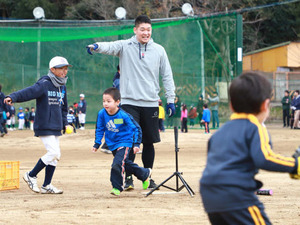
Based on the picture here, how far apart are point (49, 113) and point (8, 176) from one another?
129 centimetres

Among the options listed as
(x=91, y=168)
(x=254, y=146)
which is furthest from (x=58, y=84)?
(x=254, y=146)

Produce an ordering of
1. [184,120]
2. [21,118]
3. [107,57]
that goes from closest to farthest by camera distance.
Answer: [184,120] → [107,57] → [21,118]

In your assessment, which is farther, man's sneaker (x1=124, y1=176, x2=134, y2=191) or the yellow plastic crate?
the yellow plastic crate

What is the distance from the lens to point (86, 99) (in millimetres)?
27531

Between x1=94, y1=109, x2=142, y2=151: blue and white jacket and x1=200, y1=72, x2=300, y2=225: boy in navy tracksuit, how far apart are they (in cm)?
404

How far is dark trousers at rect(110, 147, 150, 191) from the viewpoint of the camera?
711cm

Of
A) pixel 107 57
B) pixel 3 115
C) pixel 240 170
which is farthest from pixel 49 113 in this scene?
pixel 107 57

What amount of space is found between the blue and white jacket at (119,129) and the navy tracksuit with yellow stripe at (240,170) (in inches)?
160

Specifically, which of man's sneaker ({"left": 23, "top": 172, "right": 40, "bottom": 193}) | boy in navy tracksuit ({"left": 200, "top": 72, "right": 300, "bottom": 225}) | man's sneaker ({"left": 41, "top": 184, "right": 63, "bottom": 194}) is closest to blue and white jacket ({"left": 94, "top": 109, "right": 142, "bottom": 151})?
man's sneaker ({"left": 41, "top": 184, "right": 63, "bottom": 194})

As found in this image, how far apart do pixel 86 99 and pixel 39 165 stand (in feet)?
66.2

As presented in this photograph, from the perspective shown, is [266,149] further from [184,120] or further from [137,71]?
[184,120]

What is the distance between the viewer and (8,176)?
798cm

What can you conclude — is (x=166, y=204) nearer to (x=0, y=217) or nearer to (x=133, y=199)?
(x=133, y=199)

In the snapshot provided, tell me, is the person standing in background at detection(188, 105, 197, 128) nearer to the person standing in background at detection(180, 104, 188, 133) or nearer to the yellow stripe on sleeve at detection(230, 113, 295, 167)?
the person standing in background at detection(180, 104, 188, 133)
